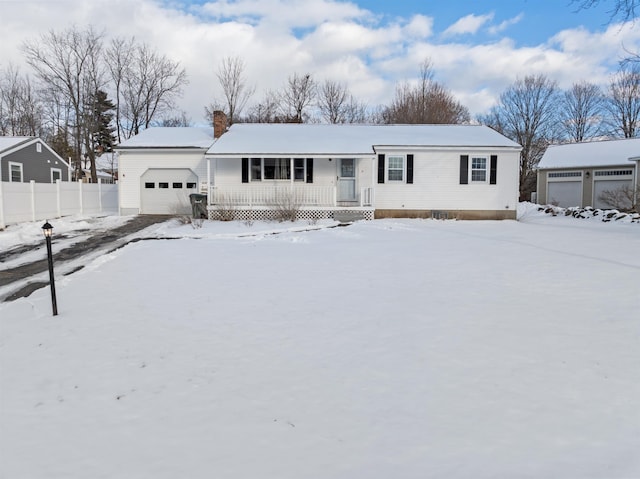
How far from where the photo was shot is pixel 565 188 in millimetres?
29094

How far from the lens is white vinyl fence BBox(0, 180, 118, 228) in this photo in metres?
14.7

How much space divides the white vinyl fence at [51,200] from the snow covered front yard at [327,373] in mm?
8752

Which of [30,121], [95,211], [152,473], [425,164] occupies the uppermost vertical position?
[30,121]

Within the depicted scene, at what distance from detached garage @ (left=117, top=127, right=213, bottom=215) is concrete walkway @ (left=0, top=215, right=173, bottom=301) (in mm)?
3376

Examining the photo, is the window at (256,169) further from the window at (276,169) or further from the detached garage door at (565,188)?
the detached garage door at (565,188)

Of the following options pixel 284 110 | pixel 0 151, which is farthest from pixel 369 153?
pixel 284 110

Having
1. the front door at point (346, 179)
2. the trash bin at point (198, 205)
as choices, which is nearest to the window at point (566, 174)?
the front door at point (346, 179)

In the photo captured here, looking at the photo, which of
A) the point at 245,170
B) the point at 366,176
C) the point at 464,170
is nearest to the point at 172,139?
the point at 245,170

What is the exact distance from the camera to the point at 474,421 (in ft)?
11.6

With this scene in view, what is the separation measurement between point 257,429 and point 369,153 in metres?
14.8

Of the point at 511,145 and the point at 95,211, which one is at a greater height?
the point at 511,145

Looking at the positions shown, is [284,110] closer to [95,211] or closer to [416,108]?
[416,108]

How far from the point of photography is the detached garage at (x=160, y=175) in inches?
785

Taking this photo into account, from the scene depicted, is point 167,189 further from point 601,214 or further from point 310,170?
point 601,214
